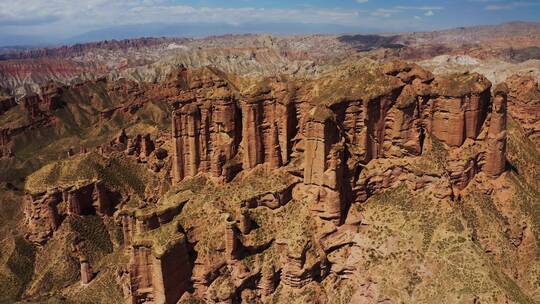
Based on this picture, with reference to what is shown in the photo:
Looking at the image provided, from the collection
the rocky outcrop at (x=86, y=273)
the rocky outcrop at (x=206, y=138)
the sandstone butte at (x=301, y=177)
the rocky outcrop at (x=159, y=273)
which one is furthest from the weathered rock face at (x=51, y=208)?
the rocky outcrop at (x=159, y=273)

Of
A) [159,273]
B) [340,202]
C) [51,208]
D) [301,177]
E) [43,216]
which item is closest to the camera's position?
[159,273]

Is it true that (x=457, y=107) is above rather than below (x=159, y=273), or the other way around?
above

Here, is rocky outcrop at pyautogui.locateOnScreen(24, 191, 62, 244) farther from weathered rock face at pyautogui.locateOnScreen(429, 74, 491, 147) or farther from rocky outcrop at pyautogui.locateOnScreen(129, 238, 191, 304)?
weathered rock face at pyautogui.locateOnScreen(429, 74, 491, 147)

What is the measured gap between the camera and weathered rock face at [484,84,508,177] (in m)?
63.5

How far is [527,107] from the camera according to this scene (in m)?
94.8

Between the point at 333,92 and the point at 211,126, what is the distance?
1902 centimetres

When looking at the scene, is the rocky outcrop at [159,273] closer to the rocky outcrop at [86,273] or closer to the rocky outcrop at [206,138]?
the rocky outcrop at [206,138]

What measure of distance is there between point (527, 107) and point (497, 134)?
124 feet

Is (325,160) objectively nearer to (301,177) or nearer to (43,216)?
(301,177)

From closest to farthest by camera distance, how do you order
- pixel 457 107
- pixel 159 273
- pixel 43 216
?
pixel 159 273, pixel 457 107, pixel 43 216

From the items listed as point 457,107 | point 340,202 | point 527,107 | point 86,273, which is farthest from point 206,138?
point 527,107

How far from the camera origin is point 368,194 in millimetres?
62781

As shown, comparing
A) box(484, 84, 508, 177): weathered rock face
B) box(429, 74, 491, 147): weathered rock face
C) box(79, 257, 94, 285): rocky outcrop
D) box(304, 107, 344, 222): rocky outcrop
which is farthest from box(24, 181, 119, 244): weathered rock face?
box(484, 84, 508, 177): weathered rock face

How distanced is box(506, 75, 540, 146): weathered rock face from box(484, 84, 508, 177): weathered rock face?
3457 centimetres
